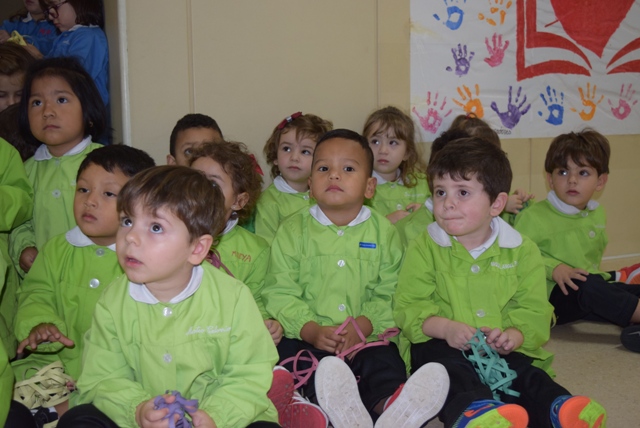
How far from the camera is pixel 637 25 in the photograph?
14.0 ft

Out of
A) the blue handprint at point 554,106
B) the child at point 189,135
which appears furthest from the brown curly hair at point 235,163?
the blue handprint at point 554,106

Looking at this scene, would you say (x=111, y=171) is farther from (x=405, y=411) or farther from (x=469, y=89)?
(x=469, y=89)

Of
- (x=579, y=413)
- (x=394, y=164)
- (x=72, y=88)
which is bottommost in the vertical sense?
(x=579, y=413)

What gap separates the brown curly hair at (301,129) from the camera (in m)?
3.03

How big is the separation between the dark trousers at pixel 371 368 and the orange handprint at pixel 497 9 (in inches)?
88.0

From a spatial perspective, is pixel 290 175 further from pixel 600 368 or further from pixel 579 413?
pixel 579 413

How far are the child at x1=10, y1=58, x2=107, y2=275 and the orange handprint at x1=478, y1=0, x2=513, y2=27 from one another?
88.5 inches

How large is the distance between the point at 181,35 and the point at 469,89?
64.6 inches

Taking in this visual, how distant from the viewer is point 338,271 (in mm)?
2354

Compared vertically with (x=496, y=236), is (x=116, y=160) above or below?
above

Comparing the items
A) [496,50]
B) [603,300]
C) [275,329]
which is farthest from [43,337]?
[496,50]

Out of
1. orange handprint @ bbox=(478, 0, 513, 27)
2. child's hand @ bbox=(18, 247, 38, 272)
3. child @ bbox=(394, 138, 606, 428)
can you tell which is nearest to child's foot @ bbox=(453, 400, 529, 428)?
child @ bbox=(394, 138, 606, 428)

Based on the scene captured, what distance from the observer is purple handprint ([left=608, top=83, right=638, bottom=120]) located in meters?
4.24

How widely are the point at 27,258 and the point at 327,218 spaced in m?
1.12
